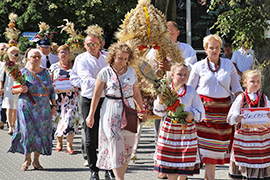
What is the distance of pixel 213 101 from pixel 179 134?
953mm

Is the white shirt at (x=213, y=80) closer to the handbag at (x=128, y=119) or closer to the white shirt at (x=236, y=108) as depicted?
the white shirt at (x=236, y=108)

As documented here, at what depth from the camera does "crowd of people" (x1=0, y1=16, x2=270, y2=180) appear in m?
7.02

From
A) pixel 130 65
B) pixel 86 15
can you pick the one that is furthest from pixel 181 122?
pixel 86 15

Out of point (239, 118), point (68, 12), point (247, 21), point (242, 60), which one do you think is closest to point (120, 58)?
point (239, 118)

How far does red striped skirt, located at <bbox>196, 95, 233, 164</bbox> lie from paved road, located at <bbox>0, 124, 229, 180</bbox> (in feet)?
2.66

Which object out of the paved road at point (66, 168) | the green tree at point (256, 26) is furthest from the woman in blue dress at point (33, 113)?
the green tree at point (256, 26)

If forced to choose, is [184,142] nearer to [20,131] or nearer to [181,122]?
[181,122]

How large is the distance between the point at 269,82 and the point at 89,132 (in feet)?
14.9

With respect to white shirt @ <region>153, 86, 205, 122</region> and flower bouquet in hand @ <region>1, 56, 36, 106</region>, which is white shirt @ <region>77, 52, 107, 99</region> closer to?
flower bouquet in hand @ <region>1, 56, 36, 106</region>

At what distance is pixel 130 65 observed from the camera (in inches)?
314

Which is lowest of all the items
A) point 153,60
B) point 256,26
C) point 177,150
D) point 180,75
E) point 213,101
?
point 177,150

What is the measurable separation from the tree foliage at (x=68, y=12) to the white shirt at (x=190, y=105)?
2045 centimetres

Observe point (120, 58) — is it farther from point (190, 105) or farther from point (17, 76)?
point (17, 76)

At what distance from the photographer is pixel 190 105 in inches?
279
